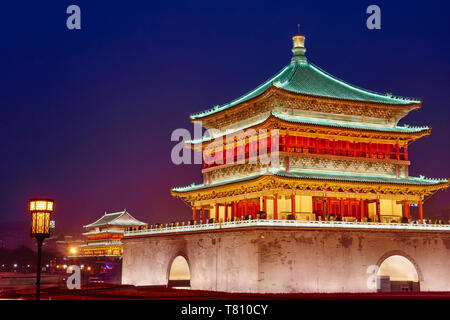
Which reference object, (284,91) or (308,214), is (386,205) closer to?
(308,214)

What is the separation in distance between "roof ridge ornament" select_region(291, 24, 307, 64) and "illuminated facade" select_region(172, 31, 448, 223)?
1105 mm

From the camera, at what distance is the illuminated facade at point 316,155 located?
42.3m

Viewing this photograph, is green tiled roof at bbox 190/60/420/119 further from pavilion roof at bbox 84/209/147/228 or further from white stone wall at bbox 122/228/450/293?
pavilion roof at bbox 84/209/147/228

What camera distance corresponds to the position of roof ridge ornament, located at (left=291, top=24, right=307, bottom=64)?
165 feet

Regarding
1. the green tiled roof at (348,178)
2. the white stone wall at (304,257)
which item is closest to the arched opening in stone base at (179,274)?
the white stone wall at (304,257)

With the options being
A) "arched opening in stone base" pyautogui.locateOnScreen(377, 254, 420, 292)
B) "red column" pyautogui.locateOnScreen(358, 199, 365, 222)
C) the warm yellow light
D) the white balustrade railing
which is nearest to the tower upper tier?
"red column" pyautogui.locateOnScreen(358, 199, 365, 222)

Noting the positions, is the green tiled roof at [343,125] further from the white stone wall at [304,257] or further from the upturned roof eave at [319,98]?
the white stone wall at [304,257]

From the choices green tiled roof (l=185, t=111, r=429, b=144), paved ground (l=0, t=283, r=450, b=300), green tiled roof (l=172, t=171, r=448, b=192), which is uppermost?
green tiled roof (l=185, t=111, r=429, b=144)

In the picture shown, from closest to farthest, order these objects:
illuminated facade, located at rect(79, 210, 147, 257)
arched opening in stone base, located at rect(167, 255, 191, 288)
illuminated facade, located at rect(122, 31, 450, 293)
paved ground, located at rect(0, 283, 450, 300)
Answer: paved ground, located at rect(0, 283, 450, 300), illuminated facade, located at rect(122, 31, 450, 293), arched opening in stone base, located at rect(167, 255, 191, 288), illuminated facade, located at rect(79, 210, 147, 257)

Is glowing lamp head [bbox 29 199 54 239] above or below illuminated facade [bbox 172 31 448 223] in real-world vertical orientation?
below

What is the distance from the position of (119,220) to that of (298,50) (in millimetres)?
53070

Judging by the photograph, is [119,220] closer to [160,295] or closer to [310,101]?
[310,101]

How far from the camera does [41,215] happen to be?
87.4 ft
